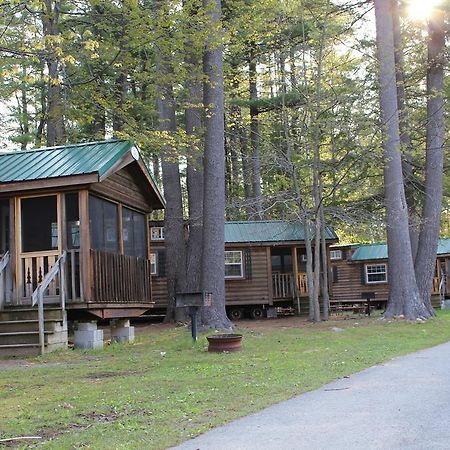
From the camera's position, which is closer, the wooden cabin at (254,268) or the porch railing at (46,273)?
the porch railing at (46,273)

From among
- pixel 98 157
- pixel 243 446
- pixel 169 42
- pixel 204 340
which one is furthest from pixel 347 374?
pixel 169 42

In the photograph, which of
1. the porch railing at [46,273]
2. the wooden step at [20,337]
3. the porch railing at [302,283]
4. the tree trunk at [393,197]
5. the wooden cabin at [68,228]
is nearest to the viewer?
the wooden step at [20,337]

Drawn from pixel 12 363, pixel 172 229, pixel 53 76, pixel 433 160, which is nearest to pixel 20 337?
pixel 12 363

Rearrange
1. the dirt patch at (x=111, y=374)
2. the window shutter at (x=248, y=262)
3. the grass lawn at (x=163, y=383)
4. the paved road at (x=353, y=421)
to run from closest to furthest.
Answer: the paved road at (x=353, y=421) → the grass lawn at (x=163, y=383) → the dirt patch at (x=111, y=374) → the window shutter at (x=248, y=262)

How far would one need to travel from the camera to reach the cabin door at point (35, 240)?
12.3 m

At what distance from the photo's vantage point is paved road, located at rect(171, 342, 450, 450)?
4.77m

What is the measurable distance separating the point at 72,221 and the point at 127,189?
2.18 metres

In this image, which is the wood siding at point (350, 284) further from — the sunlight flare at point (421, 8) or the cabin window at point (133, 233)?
the cabin window at point (133, 233)

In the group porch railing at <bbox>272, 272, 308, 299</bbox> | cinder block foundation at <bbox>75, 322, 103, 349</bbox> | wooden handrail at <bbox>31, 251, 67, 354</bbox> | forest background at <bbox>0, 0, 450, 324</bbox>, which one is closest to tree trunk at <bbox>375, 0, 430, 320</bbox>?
forest background at <bbox>0, 0, 450, 324</bbox>

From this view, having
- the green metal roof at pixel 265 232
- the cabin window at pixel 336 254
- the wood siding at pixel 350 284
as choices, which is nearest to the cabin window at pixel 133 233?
the green metal roof at pixel 265 232

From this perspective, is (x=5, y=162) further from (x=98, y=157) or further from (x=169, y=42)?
(x=169, y=42)

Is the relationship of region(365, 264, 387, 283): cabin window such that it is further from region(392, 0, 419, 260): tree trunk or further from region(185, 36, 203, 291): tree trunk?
region(185, 36, 203, 291): tree trunk

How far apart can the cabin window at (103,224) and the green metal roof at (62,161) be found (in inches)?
30.2

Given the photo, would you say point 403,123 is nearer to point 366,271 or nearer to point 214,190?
point 214,190
